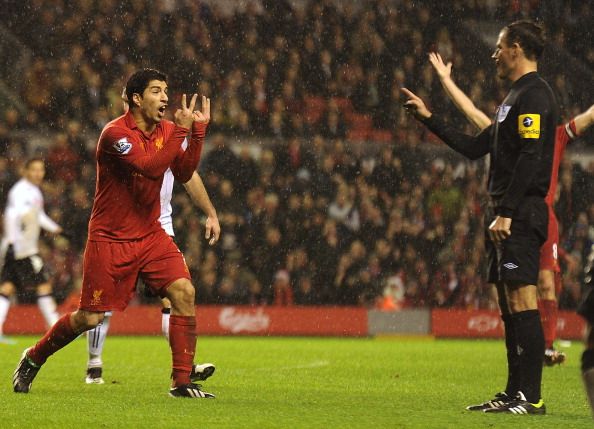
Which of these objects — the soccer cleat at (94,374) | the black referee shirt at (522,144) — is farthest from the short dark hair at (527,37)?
the soccer cleat at (94,374)

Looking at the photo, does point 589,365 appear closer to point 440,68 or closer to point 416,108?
point 416,108

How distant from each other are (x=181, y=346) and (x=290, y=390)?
3.67ft

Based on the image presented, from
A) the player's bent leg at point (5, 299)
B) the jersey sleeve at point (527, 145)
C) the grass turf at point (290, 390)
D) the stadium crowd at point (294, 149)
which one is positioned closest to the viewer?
the grass turf at point (290, 390)

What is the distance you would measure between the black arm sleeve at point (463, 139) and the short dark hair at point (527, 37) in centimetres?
56

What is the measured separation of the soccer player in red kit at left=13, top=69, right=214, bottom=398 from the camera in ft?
22.8

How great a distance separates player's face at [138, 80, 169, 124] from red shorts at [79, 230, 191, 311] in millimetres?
717

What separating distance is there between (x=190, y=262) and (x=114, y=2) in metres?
5.27

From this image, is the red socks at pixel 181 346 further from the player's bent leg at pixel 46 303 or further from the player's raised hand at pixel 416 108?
the player's bent leg at pixel 46 303

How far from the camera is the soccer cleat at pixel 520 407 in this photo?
629 cm

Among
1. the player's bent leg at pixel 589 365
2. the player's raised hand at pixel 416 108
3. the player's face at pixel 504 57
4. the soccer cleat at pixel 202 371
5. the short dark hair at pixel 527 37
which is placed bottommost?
the soccer cleat at pixel 202 371

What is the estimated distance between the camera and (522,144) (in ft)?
20.5

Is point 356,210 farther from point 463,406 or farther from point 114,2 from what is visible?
point 463,406

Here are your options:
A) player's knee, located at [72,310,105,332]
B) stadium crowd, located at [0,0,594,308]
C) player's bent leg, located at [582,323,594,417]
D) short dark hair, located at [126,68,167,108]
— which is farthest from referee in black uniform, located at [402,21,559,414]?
stadium crowd, located at [0,0,594,308]

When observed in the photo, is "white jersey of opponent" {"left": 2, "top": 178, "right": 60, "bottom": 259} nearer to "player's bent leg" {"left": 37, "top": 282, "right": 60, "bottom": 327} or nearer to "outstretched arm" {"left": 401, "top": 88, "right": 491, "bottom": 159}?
"player's bent leg" {"left": 37, "top": 282, "right": 60, "bottom": 327}
